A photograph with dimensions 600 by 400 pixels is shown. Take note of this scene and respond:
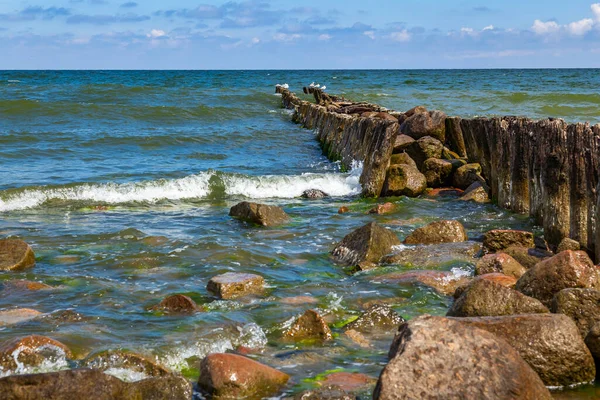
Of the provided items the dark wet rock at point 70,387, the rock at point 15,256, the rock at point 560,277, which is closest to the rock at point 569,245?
the rock at point 560,277

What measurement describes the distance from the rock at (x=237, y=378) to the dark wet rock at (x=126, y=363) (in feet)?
1.26

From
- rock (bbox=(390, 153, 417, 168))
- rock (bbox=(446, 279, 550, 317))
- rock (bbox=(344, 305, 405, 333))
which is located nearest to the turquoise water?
rock (bbox=(344, 305, 405, 333))

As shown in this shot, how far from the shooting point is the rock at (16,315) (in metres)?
7.35

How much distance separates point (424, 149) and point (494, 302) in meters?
10.2

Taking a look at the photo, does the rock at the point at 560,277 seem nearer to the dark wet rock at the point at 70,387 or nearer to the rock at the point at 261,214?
the dark wet rock at the point at 70,387

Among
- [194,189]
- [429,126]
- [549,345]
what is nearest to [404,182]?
[429,126]

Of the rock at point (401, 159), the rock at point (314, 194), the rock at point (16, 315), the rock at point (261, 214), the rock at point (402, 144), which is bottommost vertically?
the rock at point (314, 194)

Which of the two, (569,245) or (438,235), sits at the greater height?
(569,245)

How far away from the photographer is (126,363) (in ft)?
19.9

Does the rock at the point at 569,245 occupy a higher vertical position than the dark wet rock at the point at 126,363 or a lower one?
higher

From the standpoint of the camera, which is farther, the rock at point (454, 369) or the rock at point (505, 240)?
the rock at point (505, 240)

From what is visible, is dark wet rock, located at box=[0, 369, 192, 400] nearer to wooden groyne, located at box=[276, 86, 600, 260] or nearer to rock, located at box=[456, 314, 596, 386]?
rock, located at box=[456, 314, 596, 386]

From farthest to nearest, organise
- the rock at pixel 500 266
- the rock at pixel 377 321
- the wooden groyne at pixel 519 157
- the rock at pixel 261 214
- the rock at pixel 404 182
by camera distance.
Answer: the rock at pixel 404 182, the rock at pixel 261 214, the wooden groyne at pixel 519 157, the rock at pixel 500 266, the rock at pixel 377 321

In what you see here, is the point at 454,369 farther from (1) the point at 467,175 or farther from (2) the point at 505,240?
(1) the point at 467,175
